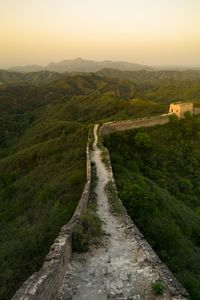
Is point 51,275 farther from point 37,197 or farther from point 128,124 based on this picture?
point 128,124

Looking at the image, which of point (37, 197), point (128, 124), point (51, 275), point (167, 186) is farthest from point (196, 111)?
point (51, 275)

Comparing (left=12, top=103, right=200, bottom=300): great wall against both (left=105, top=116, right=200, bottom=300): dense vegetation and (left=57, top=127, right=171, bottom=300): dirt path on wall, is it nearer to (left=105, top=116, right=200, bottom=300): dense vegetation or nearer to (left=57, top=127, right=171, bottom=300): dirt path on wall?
(left=57, top=127, right=171, bottom=300): dirt path on wall

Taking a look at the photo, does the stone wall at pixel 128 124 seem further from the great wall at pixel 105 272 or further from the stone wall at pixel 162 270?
the great wall at pixel 105 272

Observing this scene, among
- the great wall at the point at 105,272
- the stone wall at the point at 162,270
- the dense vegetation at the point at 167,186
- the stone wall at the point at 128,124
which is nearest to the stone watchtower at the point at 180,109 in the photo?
the dense vegetation at the point at 167,186

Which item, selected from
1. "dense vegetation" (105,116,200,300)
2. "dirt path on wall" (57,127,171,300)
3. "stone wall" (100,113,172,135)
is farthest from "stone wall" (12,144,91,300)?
"stone wall" (100,113,172,135)

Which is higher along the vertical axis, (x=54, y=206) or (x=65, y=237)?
(x=65, y=237)

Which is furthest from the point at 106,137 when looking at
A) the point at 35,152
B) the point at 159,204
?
the point at 159,204

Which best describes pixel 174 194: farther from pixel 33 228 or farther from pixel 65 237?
pixel 65 237

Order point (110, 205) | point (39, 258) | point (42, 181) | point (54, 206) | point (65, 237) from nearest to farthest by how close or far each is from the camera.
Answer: point (65, 237) < point (39, 258) < point (110, 205) < point (54, 206) < point (42, 181)
